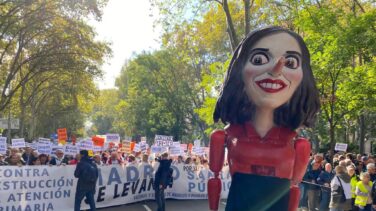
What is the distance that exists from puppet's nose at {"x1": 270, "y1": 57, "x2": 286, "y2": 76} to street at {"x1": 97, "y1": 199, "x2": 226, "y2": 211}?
8533 millimetres

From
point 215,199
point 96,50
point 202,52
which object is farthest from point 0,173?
point 202,52

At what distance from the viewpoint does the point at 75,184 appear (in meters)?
11.2

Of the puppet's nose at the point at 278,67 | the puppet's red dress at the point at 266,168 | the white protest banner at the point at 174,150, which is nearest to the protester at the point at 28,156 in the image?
the white protest banner at the point at 174,150

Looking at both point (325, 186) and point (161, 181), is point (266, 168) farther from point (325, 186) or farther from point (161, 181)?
point (325, 186)

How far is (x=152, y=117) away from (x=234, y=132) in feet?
126

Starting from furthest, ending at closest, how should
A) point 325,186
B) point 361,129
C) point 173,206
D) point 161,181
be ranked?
point 361,129 < point 173,206 < point 325,186 < point 161,181

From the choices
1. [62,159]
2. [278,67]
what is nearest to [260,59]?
[278,67]

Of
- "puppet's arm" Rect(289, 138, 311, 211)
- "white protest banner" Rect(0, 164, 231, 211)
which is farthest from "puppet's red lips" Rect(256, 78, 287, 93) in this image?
"white protest banner" Rect(0, 164, 231, 211)

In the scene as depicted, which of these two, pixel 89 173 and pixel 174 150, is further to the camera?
pixel 174 150

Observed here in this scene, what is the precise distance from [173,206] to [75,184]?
10.3 ft

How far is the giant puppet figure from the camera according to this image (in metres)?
3.91

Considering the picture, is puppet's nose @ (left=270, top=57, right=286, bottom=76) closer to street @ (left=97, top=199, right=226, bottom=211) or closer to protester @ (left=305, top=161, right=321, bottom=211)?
protester @ (left=305, top=161, right=321, bottom=211)

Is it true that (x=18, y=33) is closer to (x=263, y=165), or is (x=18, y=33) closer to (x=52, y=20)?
(x=52, y=20)

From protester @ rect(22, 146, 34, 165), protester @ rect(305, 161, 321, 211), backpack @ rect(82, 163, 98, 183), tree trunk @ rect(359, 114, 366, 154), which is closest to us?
backpack @ rect(82, 163, 98, 183)
